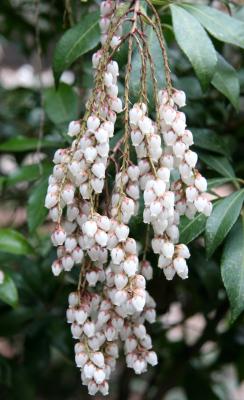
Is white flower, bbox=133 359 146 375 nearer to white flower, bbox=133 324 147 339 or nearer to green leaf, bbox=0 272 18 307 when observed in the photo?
white flower, bbox=133 324 147 339

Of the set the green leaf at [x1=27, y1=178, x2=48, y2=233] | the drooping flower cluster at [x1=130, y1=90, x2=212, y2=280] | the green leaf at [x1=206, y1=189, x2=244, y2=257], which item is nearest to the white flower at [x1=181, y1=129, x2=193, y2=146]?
the drooping flower cluster at [x1=130, y1=90, x2=212, y2=280]

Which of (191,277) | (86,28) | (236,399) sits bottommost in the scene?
(236,399)

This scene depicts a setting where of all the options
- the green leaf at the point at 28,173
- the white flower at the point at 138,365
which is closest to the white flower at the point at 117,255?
the white flower at the point at 138,365

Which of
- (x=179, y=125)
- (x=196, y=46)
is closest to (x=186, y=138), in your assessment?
(x=179, y=125)

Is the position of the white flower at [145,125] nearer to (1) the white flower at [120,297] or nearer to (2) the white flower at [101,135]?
(2) the white flower at [101,135]

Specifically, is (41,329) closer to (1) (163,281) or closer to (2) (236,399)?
(1) (163,281)

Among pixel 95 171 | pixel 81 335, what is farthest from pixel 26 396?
pixel 95 171

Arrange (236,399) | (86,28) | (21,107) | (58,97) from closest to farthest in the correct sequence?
(86,28)
(58,97)
(21,107)
(236,399)
